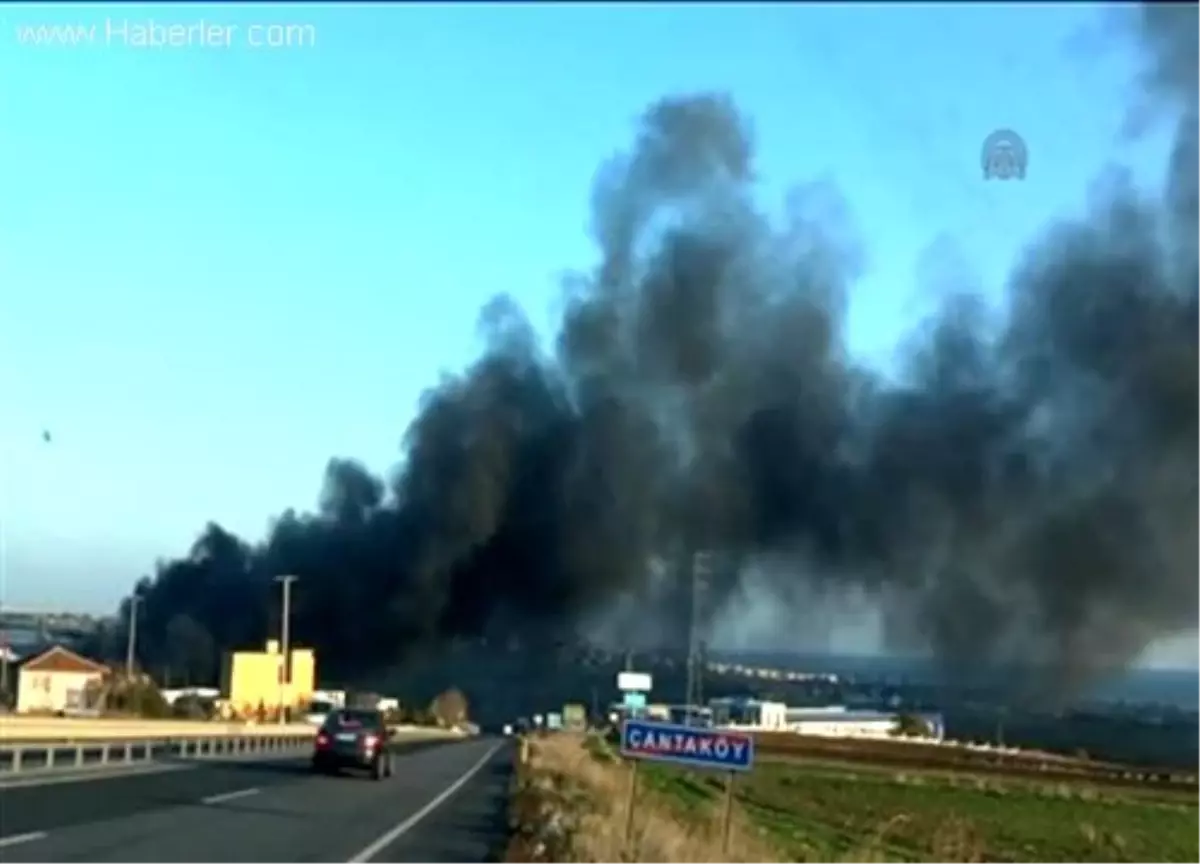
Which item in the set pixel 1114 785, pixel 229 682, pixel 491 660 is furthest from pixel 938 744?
pixel 229 682

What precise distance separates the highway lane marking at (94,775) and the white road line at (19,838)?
7920mm

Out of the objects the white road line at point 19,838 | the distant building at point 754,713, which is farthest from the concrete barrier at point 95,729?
the distant building at point 754,713

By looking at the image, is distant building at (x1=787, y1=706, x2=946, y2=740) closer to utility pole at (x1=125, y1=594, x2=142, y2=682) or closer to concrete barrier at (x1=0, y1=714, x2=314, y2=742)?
utility pole at (x1=125, y1=594, x2=142, y2=682)

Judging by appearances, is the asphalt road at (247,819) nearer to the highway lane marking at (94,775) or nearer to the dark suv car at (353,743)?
the highway lane marking at (94,775)

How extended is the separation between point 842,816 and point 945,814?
2344 mm

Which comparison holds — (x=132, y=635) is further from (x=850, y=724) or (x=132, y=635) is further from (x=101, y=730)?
(x=850, y=724)

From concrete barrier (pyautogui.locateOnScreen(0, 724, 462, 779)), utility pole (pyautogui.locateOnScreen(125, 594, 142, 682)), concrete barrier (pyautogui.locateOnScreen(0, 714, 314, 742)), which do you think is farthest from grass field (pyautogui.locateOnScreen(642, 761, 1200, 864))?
utility pole (pyautogui.locateOnScreen(125, 594, 142, 682))

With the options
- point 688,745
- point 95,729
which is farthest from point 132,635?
point 688,745

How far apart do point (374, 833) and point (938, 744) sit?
86.1 m

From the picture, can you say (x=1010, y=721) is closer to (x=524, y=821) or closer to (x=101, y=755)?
(x=101, y=755)

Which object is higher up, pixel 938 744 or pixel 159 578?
pixel 159 578

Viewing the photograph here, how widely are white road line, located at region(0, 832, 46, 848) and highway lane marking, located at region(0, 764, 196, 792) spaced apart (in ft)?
26.0

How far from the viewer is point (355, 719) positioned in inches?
1592

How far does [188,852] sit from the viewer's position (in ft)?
60.4
